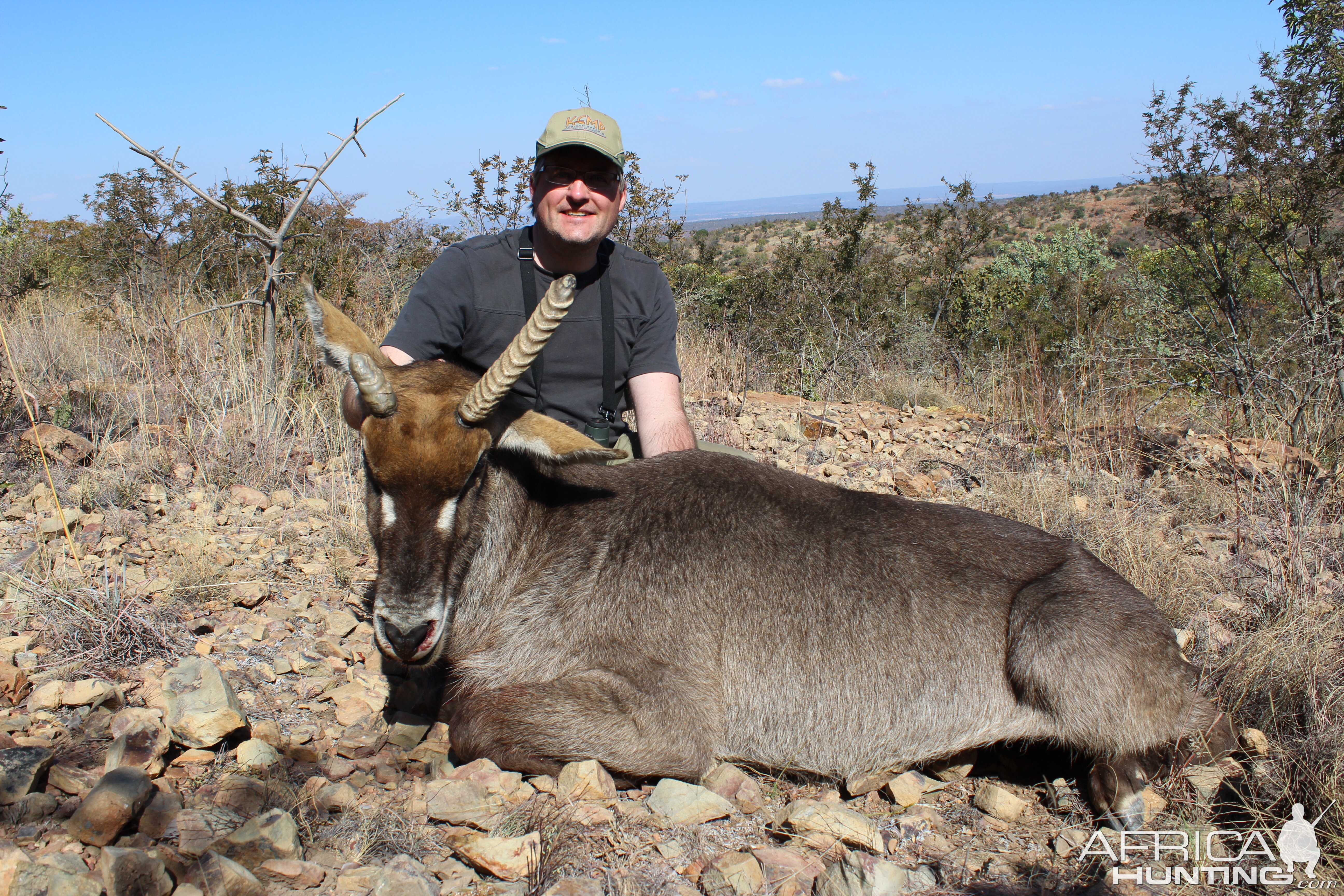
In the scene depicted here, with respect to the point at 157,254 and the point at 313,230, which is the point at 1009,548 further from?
the point at 157,254

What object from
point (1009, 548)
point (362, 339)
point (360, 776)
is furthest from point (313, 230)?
point (1009, 548)

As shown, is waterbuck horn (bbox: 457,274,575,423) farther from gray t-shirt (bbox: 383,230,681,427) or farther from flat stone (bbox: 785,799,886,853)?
flat stone (bbox: 785,799,886,853)

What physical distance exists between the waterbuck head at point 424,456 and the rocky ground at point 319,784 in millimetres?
706

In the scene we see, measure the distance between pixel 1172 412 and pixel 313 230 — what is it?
35.8ft

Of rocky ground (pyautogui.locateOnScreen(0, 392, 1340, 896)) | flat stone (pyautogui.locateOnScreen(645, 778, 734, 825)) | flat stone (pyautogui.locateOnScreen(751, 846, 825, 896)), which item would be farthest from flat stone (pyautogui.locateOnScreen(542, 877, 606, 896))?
flat stone (pyautogui.locateOnScreen(751, 846, 825, 896))

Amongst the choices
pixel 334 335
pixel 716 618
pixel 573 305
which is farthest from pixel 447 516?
pixel 573 305

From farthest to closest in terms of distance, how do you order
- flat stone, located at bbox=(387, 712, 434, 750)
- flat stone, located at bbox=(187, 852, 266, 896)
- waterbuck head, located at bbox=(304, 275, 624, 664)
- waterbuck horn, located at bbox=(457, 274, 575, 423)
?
flat stone, located at bbox=(387, 712, 434, 750)
waterbuck head, located at bbox=(304, 275, 624, 664)
waterbuck horn, located at bbox=(457, 274, 575, 423)
flat stone, located at bbox=(187, 852, 266, 896)

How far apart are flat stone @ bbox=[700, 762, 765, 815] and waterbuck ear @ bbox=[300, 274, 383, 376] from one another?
241cm

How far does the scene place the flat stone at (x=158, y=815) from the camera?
2795 mm

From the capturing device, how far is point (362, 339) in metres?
3.92

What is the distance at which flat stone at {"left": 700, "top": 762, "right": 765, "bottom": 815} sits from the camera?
3.69 meters

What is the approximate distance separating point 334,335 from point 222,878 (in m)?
2.27

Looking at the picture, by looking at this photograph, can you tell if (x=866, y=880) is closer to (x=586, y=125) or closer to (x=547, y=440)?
(x=547, y=440)

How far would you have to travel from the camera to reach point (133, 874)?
246cm
